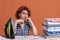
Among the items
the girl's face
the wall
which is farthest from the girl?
the wall

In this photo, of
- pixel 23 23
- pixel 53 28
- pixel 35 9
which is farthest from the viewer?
pixel 35 9

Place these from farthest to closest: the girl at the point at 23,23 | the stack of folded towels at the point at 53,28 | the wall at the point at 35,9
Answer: the wall at the point at 35,9
the girl at the point at 23,23
the stack of folded towels at the point at 53,28

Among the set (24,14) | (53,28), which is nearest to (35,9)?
(24,14)

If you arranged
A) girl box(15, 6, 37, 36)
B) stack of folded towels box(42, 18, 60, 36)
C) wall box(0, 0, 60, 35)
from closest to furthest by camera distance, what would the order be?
stack of folded towels box(42, 18, 60, 36) < girl box(15, 6, 37, 36) < wall box(0, 0, 60, 35)

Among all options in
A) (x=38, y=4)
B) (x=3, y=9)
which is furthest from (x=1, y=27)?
A: (x=38, y=4)

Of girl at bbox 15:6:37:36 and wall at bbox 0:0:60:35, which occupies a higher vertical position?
wall at bbox 0:0:60:35

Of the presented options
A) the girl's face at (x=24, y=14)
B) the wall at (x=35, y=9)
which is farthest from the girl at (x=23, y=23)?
the wall at (x=35, y=9)

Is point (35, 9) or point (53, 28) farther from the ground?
point (35, 9)

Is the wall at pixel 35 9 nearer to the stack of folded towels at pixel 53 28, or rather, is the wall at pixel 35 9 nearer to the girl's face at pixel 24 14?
the girl's face at pixel 24 14

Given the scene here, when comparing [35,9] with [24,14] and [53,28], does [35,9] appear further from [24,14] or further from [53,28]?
[53,28]

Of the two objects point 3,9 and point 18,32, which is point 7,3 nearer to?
point 3,9

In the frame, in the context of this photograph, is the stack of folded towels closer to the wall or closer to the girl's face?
the girl's face

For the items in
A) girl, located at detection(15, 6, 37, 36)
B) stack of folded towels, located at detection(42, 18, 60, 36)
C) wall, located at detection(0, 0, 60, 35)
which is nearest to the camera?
stack of folded towels, located at detection(42, 18, 60, 36)

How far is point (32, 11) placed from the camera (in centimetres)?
136
